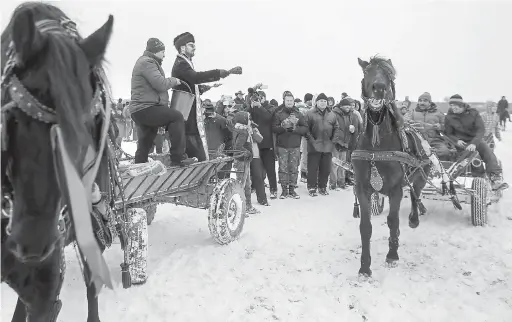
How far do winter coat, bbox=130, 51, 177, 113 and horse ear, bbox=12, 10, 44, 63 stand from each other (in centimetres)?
325

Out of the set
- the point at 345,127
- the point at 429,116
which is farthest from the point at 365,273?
the point at 345,127

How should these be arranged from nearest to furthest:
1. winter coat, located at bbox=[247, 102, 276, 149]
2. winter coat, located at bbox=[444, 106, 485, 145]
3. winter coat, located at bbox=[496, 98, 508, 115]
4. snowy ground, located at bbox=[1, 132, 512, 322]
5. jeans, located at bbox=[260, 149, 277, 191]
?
snowy ground, located at bbox=[1, 132, 512, 322] → winter coat, located at bbox=[444, 106, 485, 145] → winter coat, located at bbox=[247, 102, 276, 149] → jeans, located at bbox=[260, 149, 277, 191] → winter coat, located at bbox=[496, 98, 508, 115]

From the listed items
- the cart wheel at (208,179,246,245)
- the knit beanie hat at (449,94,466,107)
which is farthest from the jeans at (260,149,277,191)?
the knit beanie hat at (449,94,466,107)

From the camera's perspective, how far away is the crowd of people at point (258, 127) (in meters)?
5.07

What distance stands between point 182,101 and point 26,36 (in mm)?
3926

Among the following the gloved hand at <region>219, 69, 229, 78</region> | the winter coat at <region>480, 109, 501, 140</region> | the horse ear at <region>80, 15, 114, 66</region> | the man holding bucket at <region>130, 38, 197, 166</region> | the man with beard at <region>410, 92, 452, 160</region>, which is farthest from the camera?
the winter coat at <region>480, 109, 501, 140</region>

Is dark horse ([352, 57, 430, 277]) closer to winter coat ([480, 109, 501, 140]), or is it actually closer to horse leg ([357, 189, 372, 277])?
horse leg ([357, 189, 372, 277])

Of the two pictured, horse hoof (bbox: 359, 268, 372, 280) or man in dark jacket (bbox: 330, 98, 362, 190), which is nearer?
horse hoof (bbox: 359, 268, 372, 280)

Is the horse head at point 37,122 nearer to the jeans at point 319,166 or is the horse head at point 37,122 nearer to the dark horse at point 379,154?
the dark horse at point 379,154

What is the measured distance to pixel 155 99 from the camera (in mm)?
5047

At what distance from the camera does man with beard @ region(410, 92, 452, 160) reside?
25.4 feet

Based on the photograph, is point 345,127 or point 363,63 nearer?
point 363,63

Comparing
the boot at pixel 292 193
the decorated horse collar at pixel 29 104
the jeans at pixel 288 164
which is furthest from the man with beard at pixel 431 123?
the decorated horse collar at pixel 29 104

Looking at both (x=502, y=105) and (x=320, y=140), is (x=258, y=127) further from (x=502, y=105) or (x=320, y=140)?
(x=502, y=105)
